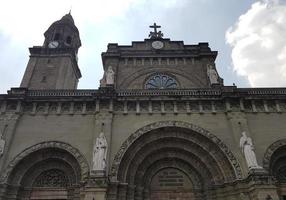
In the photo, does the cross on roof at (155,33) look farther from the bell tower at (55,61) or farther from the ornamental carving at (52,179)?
the ornamental carving at (52,179)

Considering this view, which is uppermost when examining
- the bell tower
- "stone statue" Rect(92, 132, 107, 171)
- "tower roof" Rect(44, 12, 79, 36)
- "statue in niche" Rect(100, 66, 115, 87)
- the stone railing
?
"tower roof" Rect(44, 12, 79, 36)

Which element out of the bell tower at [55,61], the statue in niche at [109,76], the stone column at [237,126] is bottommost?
the stone column at [237,126]

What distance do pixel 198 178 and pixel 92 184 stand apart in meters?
7.25

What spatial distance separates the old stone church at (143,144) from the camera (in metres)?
16.0

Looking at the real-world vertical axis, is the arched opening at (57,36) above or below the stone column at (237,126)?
above

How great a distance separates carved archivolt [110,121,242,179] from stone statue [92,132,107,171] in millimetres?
741

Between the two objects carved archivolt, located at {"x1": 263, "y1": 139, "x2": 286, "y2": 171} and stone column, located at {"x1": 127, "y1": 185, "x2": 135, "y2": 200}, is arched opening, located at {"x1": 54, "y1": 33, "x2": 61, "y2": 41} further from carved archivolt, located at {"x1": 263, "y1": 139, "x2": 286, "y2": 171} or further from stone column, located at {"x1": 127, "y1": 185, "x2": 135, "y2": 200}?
carved archivolt, located at {"x1": 263, "y1": 139, "x2": 286, "y2": 171}

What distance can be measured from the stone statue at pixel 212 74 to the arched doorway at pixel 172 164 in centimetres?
714

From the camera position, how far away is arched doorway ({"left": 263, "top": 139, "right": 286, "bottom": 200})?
16188 mm

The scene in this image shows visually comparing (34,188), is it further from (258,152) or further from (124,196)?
(258,152)

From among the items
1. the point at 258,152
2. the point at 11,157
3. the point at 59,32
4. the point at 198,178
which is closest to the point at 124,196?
the point at 198,178

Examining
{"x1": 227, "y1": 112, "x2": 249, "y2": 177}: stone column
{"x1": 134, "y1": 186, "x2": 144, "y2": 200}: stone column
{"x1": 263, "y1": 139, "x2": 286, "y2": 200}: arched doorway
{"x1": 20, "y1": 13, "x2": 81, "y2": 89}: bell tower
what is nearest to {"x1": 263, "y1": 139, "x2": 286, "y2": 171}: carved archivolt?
{"x1": 263, "y1": 139, "x2": 286, "y2": 200}: arched doorway

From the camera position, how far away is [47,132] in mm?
17719

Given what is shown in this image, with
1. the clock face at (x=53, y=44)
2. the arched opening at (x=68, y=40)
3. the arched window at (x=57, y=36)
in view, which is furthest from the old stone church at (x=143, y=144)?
the arched opening at (x=68, y=40)
